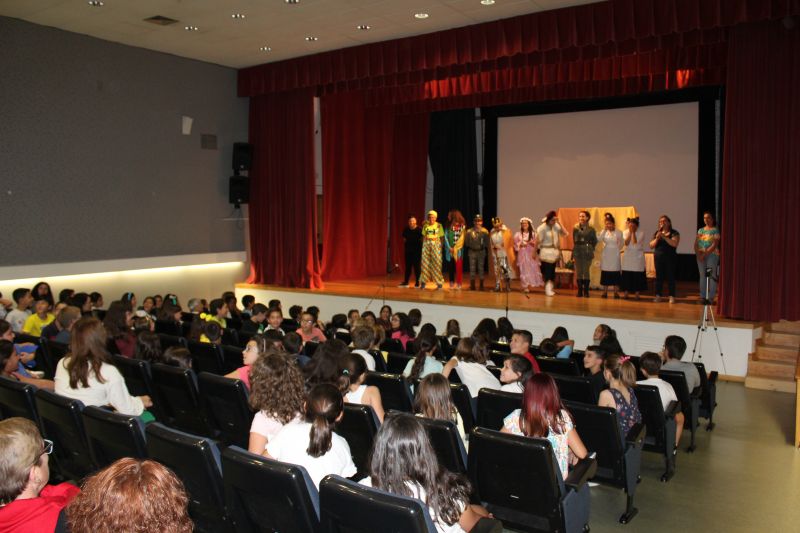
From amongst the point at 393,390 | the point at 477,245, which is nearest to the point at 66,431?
the point at 393,390

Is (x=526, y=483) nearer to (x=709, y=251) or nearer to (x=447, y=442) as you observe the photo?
(x=447, y=442)

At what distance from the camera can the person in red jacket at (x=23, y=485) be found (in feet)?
7.23

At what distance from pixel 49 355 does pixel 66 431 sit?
2394mm

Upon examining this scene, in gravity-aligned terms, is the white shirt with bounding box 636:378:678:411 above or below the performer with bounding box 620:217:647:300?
below

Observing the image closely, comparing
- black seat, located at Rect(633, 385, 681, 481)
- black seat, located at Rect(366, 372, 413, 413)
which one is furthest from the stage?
black seat, located at Rect(366, 372, 413, 413)

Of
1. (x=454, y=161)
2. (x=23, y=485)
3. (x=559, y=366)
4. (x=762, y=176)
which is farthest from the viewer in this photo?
(x=454, y=161)

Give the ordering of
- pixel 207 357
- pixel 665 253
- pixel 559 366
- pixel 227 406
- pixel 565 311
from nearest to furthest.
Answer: pixel 227 406
pixel 559 366
pixel 207 357
pixel 565 311
pixel 665 253

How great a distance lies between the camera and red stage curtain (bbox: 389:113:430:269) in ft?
51.3

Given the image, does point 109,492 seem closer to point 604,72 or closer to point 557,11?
point 557,11

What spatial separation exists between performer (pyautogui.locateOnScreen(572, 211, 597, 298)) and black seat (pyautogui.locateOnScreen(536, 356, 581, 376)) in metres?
5.15

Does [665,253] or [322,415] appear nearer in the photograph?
[322,415]

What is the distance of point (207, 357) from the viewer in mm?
5902

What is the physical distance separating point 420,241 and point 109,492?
10885mm

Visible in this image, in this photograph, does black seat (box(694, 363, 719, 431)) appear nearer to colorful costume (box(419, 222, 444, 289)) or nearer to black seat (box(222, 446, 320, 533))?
black seat (box(222, 446, 320, 533))
